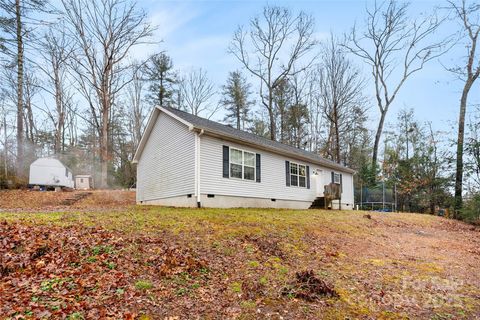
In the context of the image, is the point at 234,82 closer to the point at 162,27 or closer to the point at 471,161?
the point at 162,27

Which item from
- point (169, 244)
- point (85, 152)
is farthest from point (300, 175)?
point (85, 152)

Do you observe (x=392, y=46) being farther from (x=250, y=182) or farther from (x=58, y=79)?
(x=58, y=79)

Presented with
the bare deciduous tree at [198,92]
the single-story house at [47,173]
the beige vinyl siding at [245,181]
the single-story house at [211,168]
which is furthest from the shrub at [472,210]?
the single-story house at [47,173]

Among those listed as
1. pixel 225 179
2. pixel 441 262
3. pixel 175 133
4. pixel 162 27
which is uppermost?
pixel 162 27

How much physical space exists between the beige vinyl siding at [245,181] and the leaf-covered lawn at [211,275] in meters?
4.40

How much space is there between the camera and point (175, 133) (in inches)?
533

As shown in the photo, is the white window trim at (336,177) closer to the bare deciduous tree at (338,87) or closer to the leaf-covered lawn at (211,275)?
the bare deciduous tree at (338,87)

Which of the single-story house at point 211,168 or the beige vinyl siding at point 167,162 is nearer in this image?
the single-story house at point 211,168

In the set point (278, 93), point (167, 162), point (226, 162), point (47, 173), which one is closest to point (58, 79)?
point (47, 173)

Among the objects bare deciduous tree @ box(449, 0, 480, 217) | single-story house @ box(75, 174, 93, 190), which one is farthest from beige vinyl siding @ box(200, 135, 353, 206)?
single-story house @ box(75, 174, 93, 190)

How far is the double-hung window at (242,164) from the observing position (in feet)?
43.3

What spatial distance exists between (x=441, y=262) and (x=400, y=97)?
23665mm

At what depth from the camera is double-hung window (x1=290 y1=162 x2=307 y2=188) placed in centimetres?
1670

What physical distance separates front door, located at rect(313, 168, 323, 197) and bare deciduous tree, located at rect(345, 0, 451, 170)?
29.2 feet
